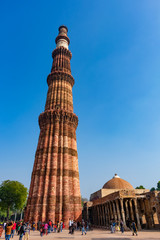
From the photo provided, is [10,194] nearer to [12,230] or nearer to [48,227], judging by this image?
[48,227]

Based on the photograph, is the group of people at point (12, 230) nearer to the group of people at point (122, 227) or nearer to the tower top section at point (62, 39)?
the group of people at point (122, 227)

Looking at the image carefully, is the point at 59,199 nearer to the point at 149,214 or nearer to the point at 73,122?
the point at 149,214

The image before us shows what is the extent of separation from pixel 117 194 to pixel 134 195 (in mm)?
2427

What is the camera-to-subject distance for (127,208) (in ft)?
81.7

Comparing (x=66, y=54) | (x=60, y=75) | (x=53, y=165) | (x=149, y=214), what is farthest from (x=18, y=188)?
(x=66, y=54)

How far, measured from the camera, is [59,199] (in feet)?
84.3

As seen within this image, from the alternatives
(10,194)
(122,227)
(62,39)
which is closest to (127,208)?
(122,227)

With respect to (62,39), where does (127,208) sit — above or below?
below

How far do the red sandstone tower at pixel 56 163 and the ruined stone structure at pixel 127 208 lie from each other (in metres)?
5.36

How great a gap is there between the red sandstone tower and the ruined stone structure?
211 inches

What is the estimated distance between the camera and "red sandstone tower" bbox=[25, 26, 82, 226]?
25.2 metres

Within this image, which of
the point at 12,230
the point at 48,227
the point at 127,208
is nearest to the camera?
the point at 12,230

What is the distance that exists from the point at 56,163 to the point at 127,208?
13312 mm

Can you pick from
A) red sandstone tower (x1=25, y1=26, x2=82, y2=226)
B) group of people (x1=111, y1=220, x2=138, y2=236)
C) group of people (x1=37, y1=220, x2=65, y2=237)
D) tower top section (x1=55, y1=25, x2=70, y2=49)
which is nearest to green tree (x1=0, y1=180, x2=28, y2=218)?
red sandstone tower (x1=25, y1=26, x2=82, y2=226)
